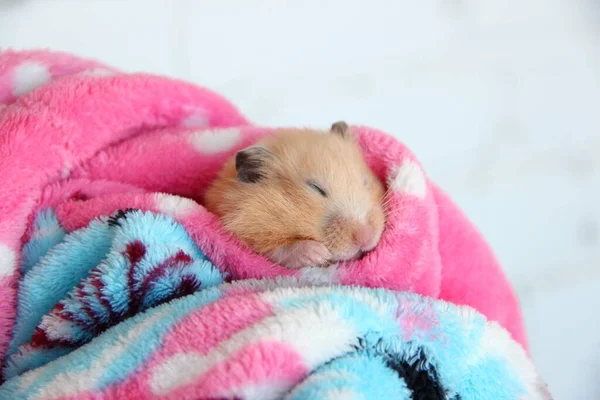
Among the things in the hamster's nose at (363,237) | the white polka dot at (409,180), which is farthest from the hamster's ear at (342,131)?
the hamster's nose at (363,237)

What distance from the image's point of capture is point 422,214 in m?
1.51

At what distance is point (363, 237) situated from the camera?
4.70ft

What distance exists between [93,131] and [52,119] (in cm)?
11

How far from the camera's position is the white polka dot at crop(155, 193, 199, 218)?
4.78ft

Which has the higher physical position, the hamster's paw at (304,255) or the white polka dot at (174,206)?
the white polka dot at (174,206)

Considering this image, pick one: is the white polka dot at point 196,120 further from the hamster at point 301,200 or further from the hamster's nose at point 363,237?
the hamster's nose at point 363,237

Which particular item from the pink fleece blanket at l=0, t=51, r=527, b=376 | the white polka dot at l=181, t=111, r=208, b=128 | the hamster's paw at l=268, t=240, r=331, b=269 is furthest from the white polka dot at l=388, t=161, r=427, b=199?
the white polka dot at l=181, t=111, r=208, b=128

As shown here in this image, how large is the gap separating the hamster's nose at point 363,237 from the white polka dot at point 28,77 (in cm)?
102

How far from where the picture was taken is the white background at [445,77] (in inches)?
88.8

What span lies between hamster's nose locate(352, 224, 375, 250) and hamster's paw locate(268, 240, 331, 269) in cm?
7

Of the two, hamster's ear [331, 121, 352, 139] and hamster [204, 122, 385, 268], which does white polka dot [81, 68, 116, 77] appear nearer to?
hamster [204, 122, 385, 268]

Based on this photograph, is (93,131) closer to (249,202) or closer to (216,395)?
(249,202)

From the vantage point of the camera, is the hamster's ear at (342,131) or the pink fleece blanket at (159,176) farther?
the hamster's ear at (342,131)

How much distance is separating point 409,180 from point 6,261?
1012 mm
